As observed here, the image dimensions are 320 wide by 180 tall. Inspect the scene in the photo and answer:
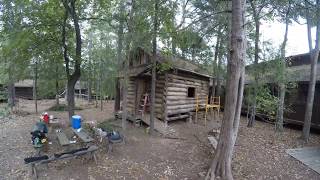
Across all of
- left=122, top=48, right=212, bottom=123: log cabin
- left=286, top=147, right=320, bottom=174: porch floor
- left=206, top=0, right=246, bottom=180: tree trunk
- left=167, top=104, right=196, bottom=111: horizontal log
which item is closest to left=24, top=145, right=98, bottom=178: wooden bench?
left=206, top=0, right=246, bottom=180: tree trunk

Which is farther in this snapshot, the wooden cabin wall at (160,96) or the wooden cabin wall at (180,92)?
the wooden cabin wall at (160,96)

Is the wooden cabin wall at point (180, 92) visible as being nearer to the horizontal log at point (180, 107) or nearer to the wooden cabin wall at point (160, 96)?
the horizontal log at point (180, 107)

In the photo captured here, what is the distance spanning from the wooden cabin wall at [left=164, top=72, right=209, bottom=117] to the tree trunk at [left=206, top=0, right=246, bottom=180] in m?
5.78

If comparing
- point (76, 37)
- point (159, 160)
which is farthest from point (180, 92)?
point (159, 160)

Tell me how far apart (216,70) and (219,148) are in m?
10.8

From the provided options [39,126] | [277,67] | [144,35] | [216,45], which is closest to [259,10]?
[277,67]

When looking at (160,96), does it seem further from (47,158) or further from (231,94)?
(47,158)

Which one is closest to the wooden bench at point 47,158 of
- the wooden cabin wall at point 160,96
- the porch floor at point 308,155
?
the wooden cabin wall at point 160,96

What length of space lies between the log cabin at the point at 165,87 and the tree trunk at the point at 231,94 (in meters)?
Answer: 4.32

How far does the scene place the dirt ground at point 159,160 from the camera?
7195 mm

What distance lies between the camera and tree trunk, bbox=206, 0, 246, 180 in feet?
24.3

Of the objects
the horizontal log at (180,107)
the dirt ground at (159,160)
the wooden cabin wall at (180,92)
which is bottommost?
the dirt ground at (159,160)

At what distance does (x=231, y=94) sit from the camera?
24.6 feet

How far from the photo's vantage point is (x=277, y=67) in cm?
1218
